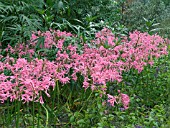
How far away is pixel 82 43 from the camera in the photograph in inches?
142

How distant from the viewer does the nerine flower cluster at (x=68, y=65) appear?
2121 millimetres

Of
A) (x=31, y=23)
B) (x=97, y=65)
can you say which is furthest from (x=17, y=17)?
(x=97, y=65)

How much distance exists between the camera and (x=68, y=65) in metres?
2.73

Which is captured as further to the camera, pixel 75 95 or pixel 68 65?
pixel 75 95

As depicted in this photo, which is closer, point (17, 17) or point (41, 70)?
point (41, 70)

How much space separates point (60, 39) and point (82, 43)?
41cm

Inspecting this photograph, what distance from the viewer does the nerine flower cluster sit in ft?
6.96

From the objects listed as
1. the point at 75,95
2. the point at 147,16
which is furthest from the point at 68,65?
the point at 147,16

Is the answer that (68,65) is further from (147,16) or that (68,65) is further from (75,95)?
(147,16)

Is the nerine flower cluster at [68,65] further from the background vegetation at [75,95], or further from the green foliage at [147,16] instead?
the green foliage at [147,16]

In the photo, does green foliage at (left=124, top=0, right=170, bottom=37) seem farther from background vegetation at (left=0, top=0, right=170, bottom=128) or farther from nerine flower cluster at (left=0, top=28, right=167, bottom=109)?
nerine flower cluster at (left=0, top=28, right=167, bottom=109)

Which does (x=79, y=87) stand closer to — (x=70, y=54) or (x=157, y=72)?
(x=70, y=54)

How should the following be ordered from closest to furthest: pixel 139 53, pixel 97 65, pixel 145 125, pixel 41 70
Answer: pixel 41 70, pixel 97 65, pixel 145 125, pixel 139 53

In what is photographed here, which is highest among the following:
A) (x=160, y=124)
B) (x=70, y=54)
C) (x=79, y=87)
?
(x=70, y=54)
